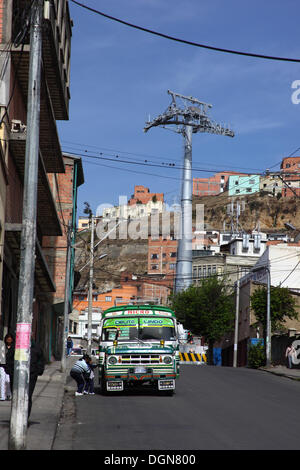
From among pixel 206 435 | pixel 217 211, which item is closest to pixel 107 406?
pixel 206 435

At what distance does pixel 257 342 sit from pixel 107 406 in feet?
122

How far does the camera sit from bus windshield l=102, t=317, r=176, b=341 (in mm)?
22859

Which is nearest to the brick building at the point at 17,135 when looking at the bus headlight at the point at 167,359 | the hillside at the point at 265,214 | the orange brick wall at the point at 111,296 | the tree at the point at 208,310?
the bus headlight at the point at 167,359

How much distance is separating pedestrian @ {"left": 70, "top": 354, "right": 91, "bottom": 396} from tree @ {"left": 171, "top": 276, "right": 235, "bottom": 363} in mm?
49428

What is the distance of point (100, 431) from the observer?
44.9ft

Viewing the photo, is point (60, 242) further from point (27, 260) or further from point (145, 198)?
point (145, 198)

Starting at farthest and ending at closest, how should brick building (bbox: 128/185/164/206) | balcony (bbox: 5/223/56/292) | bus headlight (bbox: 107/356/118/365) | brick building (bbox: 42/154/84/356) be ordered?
brick building (bbox: 128/185/164/206)
brick building (bbox: 42/154/84/356)
balcony (bbox: 5/223/56/292)
bus headlight (bbox: 107/356/118/365)

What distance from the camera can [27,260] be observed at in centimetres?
1148

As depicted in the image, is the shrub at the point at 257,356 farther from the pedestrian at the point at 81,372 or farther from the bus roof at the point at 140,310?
the pedestrian at the point at 81,372

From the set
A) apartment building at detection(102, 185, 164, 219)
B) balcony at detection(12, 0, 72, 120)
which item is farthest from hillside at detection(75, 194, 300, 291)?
balcony at detection(12, 0, 72, 120)

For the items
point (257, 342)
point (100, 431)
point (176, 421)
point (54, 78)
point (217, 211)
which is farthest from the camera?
point (217, 211)

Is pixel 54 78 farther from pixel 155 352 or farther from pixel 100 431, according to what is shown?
pixel 100 431

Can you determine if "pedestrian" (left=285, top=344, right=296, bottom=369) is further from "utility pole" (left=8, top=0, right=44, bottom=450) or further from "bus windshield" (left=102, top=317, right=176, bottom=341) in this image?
"utility pole" (left=8, top=0, right=44, bottom=450)

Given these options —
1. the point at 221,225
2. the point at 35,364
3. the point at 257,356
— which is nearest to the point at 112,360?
the point at 35,364
